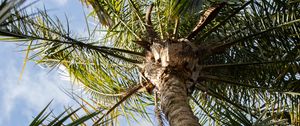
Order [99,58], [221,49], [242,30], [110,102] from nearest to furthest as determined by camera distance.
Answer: [221,49] < [242,30] < [99,58] < [110,102]

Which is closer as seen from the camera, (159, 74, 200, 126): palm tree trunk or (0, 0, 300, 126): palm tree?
(159, 74, 200, 126): palm tree trunk

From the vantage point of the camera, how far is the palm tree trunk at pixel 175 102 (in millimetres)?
3396

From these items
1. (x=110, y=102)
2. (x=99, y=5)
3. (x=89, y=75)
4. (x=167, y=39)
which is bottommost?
(x=110, y=102)

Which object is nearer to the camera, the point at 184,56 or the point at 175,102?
the point at 175,102

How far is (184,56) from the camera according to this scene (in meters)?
4.18

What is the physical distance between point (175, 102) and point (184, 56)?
627 mm

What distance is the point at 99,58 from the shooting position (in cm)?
538

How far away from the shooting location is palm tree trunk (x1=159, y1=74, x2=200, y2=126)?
11.1 ft

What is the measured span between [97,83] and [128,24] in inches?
35.4

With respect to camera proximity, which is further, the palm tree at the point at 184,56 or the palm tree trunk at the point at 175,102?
the palm tree at the point at 184,56

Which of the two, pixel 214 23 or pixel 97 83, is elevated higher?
pixel 214 23

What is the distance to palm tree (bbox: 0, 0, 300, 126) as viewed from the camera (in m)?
4.15

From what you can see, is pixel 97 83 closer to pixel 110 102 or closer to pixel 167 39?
pixel 110 102

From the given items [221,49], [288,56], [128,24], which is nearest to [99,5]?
[128,24]
